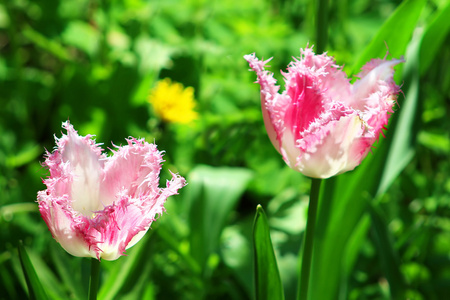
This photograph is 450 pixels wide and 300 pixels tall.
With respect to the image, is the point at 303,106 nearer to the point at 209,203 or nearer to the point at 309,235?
the point at 309,235

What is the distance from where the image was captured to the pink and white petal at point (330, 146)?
72 centimetres

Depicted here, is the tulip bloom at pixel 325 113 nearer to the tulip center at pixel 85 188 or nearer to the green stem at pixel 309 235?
the green stem at pixel 309 235


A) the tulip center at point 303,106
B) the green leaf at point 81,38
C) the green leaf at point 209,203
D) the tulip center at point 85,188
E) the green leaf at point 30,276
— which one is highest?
the green leaf at point 81,38

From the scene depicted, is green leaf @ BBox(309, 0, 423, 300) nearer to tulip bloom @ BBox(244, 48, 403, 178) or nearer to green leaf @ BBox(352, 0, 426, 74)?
green leaf @ BBox(352, 0, 426, 74)

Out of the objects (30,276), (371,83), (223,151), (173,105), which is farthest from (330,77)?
(173,105)

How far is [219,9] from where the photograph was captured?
184 cm

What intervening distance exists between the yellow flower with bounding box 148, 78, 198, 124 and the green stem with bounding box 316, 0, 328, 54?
0.54 metres

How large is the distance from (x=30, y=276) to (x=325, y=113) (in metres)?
0.41

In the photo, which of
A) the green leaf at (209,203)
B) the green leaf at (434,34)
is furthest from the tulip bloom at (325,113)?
the green leaf at (209,203)

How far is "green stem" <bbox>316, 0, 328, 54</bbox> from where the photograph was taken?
120cm

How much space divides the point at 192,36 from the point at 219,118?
29cm

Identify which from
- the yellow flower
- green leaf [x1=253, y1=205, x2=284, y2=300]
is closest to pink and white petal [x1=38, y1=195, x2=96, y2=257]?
green leaf [x1=253, y1=205, x2=284, y2=300]

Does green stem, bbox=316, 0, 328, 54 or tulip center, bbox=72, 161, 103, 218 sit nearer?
tulip center, bbox=72, 161, 103, 218

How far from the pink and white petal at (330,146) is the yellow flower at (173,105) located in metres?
0.93
